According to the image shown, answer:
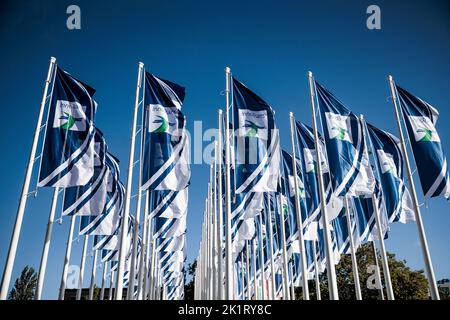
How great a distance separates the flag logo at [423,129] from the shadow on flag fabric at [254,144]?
584 cm

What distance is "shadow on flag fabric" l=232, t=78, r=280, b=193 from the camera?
1314cm

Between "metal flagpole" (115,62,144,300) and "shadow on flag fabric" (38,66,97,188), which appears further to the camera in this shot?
"shadow on flag fabric" (38,66,97,188)

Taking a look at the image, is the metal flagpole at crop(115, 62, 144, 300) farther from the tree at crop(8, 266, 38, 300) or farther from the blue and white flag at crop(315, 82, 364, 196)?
the tree at crop(8, 266, 38, 300)

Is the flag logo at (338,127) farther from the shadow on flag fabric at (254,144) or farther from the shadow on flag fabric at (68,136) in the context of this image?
the shadow on flag fabric at (68,136)

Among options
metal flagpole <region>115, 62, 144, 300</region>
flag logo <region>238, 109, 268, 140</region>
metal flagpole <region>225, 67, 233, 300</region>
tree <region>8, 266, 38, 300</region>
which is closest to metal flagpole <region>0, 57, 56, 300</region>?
metal flagpole <region>115, 62, 144, 300</region>

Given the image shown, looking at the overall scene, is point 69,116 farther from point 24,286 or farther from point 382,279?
point 24,286

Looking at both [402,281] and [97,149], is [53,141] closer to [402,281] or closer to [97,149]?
[97,149]

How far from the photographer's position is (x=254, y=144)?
13.5 metres

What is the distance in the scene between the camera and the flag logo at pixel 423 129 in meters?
14.3

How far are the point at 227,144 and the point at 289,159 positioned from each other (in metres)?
6.44

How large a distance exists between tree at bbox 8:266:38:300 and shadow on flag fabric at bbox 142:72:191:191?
8070 cm

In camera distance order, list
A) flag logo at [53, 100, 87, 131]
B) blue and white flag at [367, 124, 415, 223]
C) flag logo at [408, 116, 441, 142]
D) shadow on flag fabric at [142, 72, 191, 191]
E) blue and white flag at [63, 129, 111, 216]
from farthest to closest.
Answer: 1. blue and white flag at [367, 124, 415, 223]
2. flag logo at [408, 116, 441, 142]
3. blue and white flag at [63, 129, 111, 216]
4. flag logo at [53, 100, 87, 131]
5. shadow on flag fabric at [142, 72, 191, 191]

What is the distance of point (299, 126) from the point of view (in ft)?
56.9
